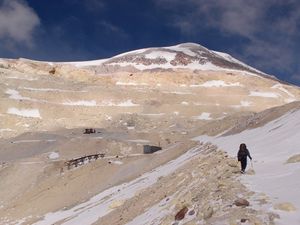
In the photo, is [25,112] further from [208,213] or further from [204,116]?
[208,213]

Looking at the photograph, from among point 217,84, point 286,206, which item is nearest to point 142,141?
point 286,206

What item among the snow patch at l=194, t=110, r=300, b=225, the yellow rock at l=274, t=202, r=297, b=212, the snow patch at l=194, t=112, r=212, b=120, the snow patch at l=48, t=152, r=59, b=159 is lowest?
the snow patch at l=48, t=152, r=59, b=159

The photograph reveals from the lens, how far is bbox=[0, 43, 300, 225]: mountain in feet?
46.8

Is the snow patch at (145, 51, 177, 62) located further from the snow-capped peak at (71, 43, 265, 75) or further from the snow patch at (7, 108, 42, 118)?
the snow patch at (7, 108, 42, 118)

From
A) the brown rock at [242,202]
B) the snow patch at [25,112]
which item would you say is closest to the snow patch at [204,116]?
the snow patch at [25,112]

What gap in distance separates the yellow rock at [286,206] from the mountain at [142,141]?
0.09ft

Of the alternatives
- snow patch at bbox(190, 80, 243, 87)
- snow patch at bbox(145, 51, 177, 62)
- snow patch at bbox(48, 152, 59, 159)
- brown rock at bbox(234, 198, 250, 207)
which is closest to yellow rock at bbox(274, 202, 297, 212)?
brown rock at bbox(234, 198, 250, 207)

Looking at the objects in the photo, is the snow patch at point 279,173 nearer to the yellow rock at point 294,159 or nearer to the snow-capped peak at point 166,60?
the yellow rock at point 294,159

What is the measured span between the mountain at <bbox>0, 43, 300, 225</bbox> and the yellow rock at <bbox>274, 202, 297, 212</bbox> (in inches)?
1.1

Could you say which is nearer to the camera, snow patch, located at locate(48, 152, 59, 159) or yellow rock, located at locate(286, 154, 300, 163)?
yellow rock, located at locate(286, 154, 300, 163)

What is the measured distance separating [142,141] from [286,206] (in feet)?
189

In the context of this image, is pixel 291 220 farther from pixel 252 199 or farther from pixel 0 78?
pixel 0 78

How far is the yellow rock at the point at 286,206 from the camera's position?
1016cm

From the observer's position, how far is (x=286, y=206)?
10234 mm
